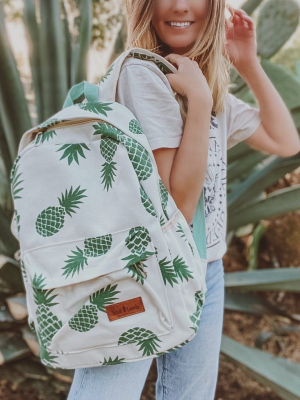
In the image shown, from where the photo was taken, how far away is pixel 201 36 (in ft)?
2.96

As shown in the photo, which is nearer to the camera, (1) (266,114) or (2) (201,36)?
(2) (201,36)

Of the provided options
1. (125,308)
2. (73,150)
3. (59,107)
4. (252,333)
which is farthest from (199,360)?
(252,333)

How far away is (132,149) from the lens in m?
0.70

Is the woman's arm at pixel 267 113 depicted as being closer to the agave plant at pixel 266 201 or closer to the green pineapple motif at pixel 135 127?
the agave plant at pixel 266 201

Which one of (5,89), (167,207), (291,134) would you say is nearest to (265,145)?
(291,134)

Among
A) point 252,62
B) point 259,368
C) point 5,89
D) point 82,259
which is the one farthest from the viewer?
point 5,89

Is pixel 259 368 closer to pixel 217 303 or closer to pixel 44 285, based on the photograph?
pixel 217 303

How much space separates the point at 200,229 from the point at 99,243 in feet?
0.77

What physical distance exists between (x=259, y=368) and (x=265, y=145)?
0.61m

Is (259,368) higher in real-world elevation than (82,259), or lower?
lower

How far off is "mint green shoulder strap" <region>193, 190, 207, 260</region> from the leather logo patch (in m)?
0.19

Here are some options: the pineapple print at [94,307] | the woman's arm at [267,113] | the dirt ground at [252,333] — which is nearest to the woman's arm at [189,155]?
the pineapple print at [94,307]

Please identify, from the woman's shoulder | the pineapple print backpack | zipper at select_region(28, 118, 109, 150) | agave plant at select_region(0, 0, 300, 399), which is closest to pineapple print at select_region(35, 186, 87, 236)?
the pineapple print backpack

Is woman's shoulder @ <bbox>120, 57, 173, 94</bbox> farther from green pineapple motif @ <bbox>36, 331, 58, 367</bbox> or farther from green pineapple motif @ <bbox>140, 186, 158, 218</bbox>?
green pineapple motif @ <bbox>36, 331, 58, 367</bbox>
